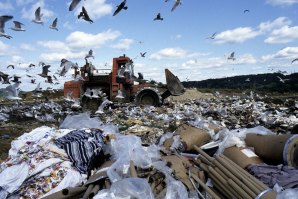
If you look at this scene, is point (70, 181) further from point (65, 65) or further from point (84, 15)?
point (65, 65)

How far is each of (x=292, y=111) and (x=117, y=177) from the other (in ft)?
25.6

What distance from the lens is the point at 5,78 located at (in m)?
8.66

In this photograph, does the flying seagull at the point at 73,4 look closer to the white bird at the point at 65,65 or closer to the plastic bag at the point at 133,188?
the white bird at the point at 65,65

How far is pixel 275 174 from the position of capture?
366cm

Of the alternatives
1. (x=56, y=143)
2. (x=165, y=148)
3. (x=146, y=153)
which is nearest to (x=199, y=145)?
(x=165, y=148)

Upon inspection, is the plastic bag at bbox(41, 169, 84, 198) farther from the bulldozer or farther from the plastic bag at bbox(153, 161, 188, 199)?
the bulldozer

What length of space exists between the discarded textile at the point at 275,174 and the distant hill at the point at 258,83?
2599 centimetres

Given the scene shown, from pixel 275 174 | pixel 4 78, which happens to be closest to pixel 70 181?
pixel 275 174

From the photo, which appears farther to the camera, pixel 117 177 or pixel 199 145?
pixel 199 145

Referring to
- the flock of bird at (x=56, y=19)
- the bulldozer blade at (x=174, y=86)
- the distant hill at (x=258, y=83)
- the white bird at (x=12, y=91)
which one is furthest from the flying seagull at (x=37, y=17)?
the distant hill at (x=258, y=83)

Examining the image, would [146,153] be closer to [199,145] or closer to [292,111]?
[199,145]

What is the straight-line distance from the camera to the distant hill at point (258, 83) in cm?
3098

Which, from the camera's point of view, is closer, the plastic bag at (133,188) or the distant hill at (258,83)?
the plastic bag at (133,188)

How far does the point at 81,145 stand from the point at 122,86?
10935 mm
